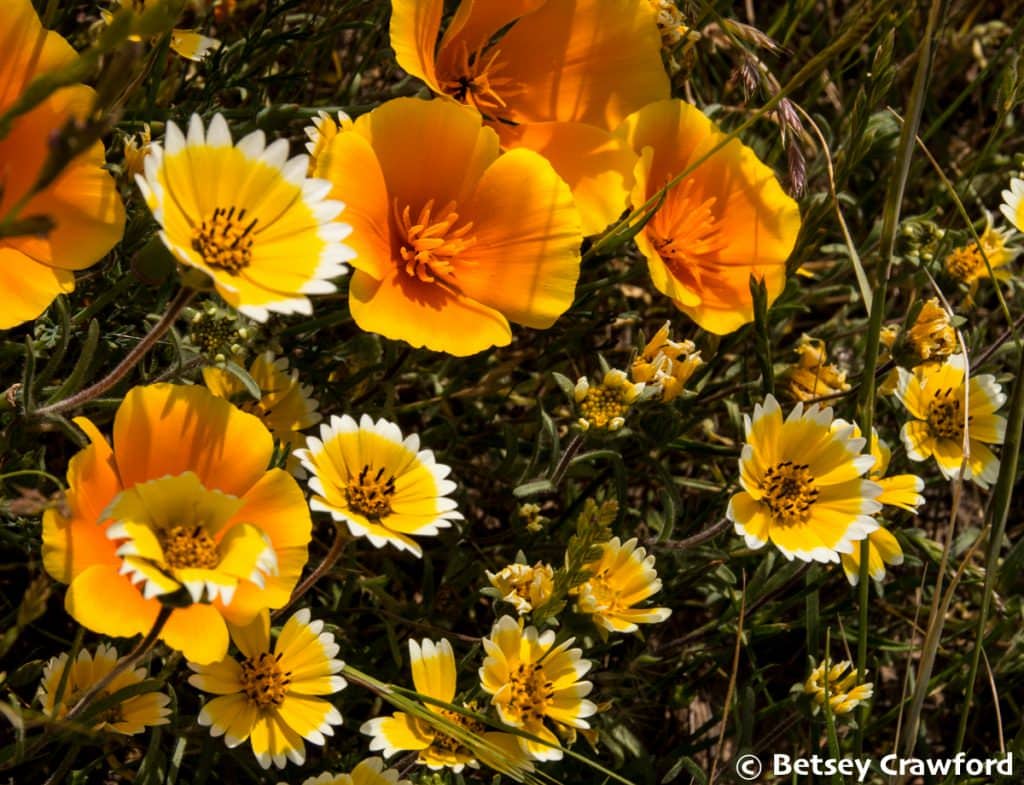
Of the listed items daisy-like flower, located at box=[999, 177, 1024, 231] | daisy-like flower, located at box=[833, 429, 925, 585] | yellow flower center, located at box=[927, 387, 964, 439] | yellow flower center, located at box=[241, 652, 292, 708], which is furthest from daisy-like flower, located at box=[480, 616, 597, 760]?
daisy-like flower, located at box=[999, 177, 1024, 231]

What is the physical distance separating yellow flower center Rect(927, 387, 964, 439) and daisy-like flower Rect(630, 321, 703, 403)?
64 centimetres

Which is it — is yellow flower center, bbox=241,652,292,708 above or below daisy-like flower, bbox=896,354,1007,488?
below

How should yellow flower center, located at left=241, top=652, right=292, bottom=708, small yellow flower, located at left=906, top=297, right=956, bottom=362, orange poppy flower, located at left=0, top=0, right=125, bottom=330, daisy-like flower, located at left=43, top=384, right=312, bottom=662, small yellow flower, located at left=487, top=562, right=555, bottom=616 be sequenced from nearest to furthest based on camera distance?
daisy-like flower, located at left=43, top=384, right=312, bottom=662 → orange poppy flower, located at left=0, top=0, right=125, bottom=330 → yellow flower center, located at left=241, top=652, right=292, bottom=708 → small yellow flower, located at left=487, top=562, right=555, bottom=616 → small yellow flower, located at left=906, top=297, right=956, bottom=362

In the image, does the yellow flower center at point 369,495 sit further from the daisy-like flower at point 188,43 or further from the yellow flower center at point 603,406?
the daisy-like flower at point 188,43

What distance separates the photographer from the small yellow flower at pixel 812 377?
9.14ft

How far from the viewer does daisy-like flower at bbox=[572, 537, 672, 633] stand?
2270 mm

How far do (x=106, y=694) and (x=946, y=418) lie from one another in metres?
1.83

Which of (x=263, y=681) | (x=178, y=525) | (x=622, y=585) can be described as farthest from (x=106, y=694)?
(x=622, y=585)

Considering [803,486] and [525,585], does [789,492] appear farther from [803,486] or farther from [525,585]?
[525,585]

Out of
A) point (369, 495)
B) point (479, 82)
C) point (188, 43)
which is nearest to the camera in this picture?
point (369, 495)

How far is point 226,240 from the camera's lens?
177 centimetres

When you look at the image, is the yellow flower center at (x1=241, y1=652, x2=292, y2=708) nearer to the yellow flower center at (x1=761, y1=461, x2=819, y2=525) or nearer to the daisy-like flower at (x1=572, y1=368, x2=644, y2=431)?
the daisy-like flower at (x1=572, y1=368, x2=644, y2=431)

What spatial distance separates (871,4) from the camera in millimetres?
2953

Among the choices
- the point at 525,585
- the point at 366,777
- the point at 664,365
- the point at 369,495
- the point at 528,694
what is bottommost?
the point at 366,777
